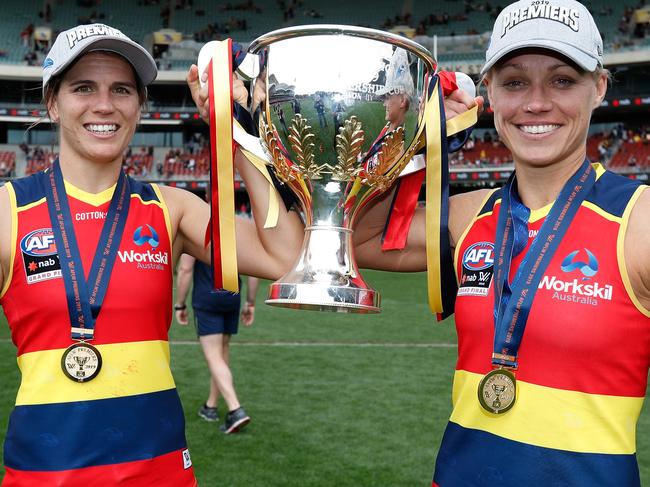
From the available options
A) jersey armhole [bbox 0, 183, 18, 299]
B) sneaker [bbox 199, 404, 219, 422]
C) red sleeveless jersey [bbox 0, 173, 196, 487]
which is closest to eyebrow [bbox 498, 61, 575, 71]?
red sleeveless jersey [bbox 0, 173, 196, 487]

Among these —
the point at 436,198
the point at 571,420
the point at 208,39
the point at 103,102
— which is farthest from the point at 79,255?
the point at 208,39

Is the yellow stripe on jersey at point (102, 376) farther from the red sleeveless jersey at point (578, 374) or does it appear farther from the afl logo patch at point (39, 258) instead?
the red sleeveless jersey at point (578, 374)

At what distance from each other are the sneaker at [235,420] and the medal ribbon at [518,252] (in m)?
3.71

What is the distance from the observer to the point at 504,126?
173 cm

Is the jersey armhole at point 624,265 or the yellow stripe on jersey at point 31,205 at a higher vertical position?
the yellow stripe on jersey at point 31,205

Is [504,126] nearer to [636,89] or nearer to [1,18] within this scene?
[636,89]

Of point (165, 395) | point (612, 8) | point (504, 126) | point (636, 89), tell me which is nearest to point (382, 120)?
point (504, 126)

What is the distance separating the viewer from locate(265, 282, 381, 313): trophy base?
1.67 meters

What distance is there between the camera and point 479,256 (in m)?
1.84

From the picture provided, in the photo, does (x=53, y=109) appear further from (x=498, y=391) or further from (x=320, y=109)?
(x=498, y=391)

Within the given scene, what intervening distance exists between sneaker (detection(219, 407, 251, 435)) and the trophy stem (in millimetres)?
3596

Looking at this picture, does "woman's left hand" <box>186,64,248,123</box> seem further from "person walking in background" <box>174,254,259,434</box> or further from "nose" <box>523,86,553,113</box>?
"person walking in background" <box>174,254,259,434</box>

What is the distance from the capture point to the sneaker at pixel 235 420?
A: 5.20 metres

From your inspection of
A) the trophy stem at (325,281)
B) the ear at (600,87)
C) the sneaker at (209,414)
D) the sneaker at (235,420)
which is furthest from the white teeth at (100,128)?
the sneaker at (209,414)
